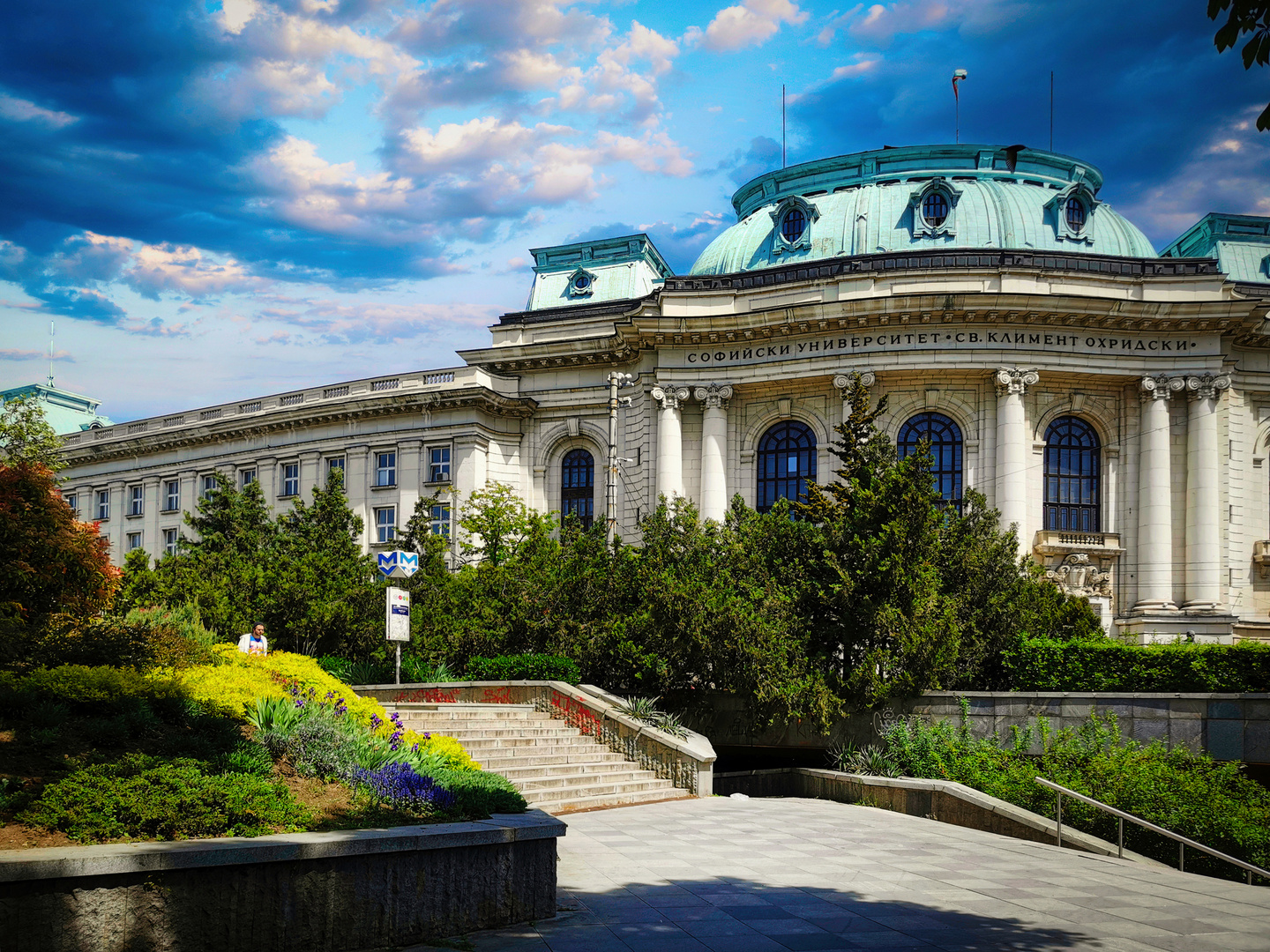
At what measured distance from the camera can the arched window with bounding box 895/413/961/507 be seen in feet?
140

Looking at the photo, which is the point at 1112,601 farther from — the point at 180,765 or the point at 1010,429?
the point at 180,765

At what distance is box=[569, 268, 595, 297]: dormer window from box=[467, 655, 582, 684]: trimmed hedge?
31875 millimetres

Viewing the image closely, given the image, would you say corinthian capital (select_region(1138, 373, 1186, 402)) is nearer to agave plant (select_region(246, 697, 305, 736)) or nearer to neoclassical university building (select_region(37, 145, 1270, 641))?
neoclassical university building (select_region(37, 145, 1270, 641))

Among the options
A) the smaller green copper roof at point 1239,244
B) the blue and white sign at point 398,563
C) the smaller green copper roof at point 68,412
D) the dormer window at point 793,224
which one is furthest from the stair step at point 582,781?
the smaller green copper roof at point 68,412

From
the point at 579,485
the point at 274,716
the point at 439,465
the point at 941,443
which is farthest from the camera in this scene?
the point at 579,485

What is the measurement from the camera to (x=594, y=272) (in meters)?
54.3

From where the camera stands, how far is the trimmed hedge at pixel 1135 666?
22828 millimetres

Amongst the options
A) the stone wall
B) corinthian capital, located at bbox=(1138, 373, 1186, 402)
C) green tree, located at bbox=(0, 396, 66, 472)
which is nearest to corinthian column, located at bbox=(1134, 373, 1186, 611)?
corinthian capital, located at bbox=(1138, 373, 1186, 402)

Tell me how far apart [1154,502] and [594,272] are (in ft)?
93.7

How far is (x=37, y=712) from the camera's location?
1045cm

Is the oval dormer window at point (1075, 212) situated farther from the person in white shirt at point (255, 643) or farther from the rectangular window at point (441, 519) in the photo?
the person in white shirt at point (255, 643)

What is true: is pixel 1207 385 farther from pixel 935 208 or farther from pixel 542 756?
pixel 542 756

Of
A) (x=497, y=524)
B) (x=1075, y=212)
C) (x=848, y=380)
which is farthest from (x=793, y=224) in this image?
(x=497, y=524)

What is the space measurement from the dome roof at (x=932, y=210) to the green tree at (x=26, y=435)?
31388mm
